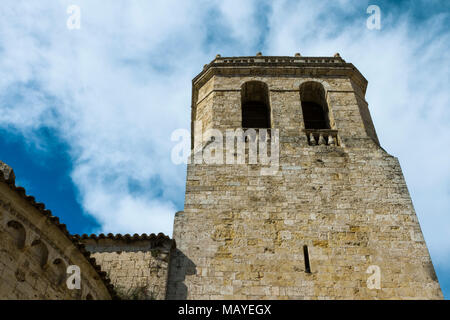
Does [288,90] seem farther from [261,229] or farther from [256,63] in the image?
[261,229]

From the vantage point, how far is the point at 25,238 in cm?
544

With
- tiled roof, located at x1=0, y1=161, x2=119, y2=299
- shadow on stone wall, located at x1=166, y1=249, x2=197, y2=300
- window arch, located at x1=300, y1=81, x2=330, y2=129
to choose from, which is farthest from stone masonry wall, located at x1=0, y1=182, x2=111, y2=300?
window arch, located at x1=300, y1=81, x2=330, y2=129

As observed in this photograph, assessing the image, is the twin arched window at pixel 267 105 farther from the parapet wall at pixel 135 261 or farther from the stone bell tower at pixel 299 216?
the parapet wall at pixel 135 261

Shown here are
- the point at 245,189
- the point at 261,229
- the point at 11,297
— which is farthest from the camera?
the point at 245,189

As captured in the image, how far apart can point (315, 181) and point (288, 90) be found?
136 inches

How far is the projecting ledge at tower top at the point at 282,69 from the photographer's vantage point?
12336mm

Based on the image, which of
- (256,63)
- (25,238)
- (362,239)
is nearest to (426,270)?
(362,239)

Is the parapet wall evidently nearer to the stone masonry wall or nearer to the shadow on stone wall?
the shadow on stone wall

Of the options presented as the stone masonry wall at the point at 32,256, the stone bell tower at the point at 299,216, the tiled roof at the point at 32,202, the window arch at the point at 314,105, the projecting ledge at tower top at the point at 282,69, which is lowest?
the stone masonry wall at the point at 32,256

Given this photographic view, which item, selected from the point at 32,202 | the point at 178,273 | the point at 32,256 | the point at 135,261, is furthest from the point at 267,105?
the point at 32,256

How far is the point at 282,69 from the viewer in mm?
12367

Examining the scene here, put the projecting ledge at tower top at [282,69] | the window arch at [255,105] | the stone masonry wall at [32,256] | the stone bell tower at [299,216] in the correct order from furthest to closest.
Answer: the projecting ledge at tower top at [282,69]
the window arch at [255,105]
the stone bell tower at [299,216]
the stone masonry wall at [32,256]

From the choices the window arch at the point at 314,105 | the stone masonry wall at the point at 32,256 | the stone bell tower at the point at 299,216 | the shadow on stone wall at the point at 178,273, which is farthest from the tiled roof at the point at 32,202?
the window arch at the point at 314,105
